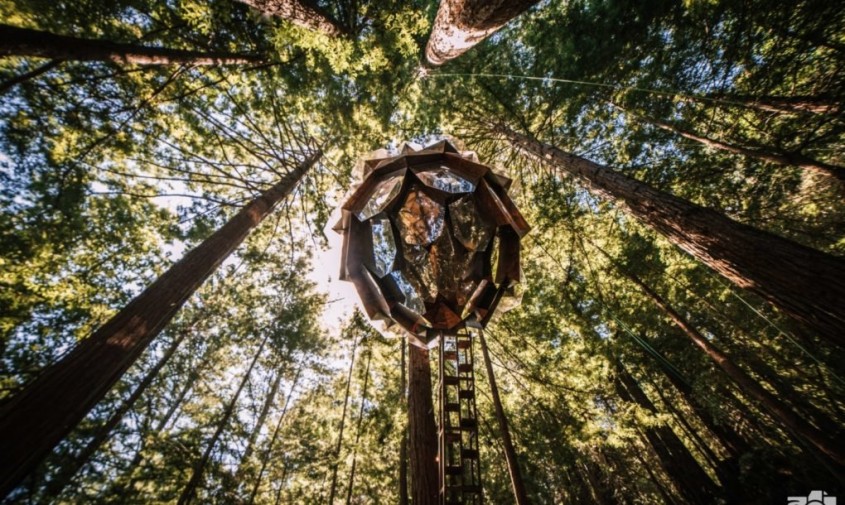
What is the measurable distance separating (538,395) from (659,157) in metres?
5.82

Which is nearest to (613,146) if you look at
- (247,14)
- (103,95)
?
(247,14)

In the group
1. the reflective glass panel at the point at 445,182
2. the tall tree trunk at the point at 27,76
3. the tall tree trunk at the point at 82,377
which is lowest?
the tall tree trunk at the point at 82,377

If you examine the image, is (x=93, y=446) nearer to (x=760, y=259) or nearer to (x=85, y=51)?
(x=85, y=51)

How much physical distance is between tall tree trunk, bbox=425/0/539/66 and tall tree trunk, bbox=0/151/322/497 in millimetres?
3930

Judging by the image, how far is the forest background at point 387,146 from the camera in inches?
177

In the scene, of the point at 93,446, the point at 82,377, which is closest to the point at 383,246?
the point at 82,377

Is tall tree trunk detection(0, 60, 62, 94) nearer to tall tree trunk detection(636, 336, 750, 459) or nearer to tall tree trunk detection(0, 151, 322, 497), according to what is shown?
tall tree trunk detection(0, 151, 322, 497)

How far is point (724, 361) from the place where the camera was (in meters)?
6.77

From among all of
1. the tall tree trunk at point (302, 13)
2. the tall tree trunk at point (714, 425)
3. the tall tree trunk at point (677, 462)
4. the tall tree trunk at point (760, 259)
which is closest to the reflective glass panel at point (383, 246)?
the tall tree trunk at point (760, 259)

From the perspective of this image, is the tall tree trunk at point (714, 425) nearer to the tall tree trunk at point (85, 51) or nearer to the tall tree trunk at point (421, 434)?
the tall tree trunk at point (421, 434)

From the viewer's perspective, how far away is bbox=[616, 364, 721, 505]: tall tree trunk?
9.19 meters

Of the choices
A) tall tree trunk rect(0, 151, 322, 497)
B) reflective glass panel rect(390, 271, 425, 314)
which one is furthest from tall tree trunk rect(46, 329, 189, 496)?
reflective glass panel rect(390, 271, 425, 314)

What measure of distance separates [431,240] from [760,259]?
2.68m

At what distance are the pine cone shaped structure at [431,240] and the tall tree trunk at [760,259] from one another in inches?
76.1
